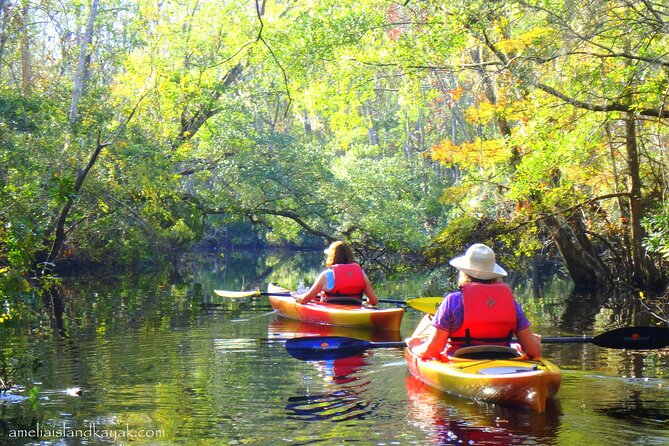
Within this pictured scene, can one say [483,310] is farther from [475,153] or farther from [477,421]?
[475,153]

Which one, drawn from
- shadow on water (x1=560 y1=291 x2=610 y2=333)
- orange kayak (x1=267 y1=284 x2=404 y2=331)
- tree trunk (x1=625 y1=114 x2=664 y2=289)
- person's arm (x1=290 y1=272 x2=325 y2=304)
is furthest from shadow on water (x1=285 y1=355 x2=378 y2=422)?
tree trunk (x1=625 y1=114 x2=664 y2=289)

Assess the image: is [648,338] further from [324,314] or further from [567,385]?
[324,314]

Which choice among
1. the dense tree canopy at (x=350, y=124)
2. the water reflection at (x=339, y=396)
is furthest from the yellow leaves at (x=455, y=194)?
the water reflection at (x=339, y=396)

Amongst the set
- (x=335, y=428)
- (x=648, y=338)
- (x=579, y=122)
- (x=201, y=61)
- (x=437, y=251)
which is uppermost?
(x=201, y=61)

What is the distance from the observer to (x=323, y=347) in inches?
353

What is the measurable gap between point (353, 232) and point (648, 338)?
17.0 metres

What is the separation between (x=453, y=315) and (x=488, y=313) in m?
0.28

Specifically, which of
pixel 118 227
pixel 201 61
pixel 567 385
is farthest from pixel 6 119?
pixel 567 385

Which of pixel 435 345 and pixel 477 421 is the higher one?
pixel 435 345

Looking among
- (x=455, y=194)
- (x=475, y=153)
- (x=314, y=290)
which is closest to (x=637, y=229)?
(x=475, y=153)

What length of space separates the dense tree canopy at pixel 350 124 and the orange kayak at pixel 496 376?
108 inches

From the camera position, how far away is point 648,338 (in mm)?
8562

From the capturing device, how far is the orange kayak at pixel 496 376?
6879 millimetres

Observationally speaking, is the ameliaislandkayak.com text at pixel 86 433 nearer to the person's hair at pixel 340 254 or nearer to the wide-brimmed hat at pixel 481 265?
the wide-brimmed hat at pixel 481 265
